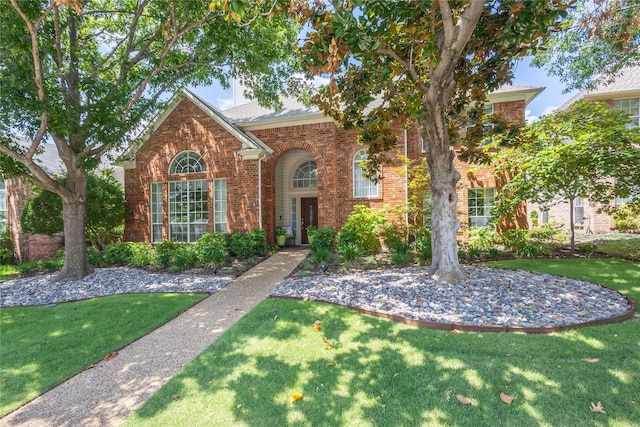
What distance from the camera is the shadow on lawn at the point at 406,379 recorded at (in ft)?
8.06

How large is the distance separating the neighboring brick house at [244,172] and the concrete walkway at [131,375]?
21.3ft

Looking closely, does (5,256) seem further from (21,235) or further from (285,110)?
(285,110)

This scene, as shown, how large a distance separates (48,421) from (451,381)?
13.1ft

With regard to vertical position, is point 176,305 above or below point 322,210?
below

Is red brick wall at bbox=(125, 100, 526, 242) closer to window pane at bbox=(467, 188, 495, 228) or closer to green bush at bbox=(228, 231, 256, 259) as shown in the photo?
window pane at bbox=(467, 188, 495, 228)

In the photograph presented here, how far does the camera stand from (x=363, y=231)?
9516 mm

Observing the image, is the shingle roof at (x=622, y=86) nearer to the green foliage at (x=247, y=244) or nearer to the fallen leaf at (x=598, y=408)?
the green foliage at (x=247, y=244)

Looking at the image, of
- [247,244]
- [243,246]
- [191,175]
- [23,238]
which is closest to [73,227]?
[191,175]

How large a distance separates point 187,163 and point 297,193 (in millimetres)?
5134

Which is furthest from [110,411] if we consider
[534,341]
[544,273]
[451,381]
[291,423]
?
[544,273]

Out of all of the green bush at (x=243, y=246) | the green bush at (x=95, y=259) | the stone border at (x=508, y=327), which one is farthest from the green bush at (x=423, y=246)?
the green bush at (x=95, y=259)

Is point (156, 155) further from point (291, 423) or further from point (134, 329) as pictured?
point (291, 423)

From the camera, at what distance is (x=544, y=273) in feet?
22.5

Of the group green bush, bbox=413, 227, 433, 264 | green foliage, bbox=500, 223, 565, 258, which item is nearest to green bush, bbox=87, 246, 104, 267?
green bush, bbox=413, 227, 433, 264
